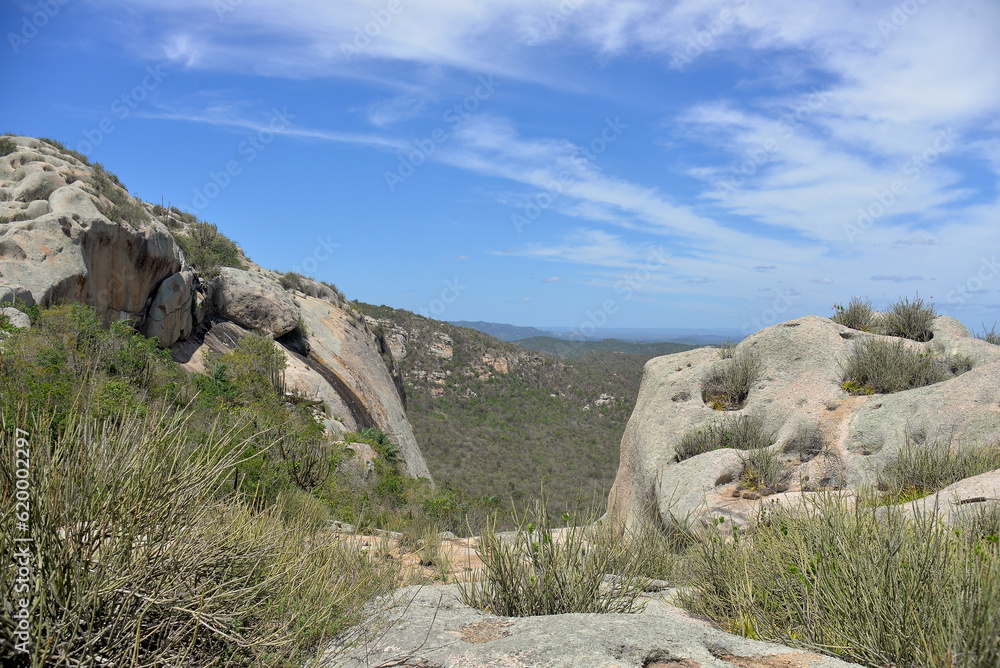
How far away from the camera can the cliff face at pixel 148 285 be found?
9.91 metres

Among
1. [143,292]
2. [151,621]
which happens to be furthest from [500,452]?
[151,621]

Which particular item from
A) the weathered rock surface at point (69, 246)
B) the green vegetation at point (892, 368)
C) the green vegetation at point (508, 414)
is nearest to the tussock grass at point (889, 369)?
the green vegetation at point (892, 368)

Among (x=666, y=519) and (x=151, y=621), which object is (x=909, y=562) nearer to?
(x=151, y=621)

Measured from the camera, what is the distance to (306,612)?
302 cm

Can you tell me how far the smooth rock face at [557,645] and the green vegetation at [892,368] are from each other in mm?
6773

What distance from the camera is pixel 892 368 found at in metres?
8.21

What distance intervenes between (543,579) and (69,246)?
11.0m

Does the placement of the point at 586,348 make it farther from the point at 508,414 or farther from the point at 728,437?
the point at 728,437

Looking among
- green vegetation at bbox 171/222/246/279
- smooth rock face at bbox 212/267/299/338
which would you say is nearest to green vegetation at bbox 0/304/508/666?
smooth rock face at bbox 212/267/299/338

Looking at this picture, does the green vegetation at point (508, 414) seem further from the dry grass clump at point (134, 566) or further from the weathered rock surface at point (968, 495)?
the dry grass clump at point (134, 566)

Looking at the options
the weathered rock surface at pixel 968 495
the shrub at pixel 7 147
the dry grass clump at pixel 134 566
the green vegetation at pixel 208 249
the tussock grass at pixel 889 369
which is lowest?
the weathered rock surface at pixel 968 495

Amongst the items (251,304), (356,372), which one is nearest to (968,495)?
(251,304)

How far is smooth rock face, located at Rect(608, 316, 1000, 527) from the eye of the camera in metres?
6.84

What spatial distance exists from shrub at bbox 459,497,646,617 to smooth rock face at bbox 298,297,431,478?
12167mm
